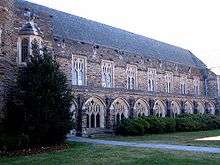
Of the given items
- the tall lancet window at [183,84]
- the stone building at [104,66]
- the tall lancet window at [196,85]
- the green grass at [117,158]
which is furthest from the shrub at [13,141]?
the tall lancet window at [196,85]

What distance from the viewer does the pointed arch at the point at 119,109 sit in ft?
90.4

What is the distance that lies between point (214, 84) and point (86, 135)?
25.3 m

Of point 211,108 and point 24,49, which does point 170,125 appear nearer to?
point 211,108

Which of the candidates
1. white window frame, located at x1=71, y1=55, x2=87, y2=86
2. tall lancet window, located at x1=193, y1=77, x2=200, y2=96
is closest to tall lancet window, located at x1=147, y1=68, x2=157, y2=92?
tall lancet window, located at x1=193, y1=77, x2=200, y2=96

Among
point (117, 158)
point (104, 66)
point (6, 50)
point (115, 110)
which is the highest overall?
point (104, 66)

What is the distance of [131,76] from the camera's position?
34.9 metres

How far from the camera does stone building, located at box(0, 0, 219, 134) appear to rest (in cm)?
2063

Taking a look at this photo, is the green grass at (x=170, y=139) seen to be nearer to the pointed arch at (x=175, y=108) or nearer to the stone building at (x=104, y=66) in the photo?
the stone building at (x=104, y=66)

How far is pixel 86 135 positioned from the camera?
81.2 feet

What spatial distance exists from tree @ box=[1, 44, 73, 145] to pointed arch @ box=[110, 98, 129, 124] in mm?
9456

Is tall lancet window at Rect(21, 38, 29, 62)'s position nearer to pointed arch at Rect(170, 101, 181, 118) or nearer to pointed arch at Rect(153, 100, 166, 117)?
pointed arch at Rect(153, 100, 166, 117)

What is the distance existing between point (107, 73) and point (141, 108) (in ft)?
13.3

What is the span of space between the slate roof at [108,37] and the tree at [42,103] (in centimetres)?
846

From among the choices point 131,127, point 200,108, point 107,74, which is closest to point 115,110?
point 131,127
